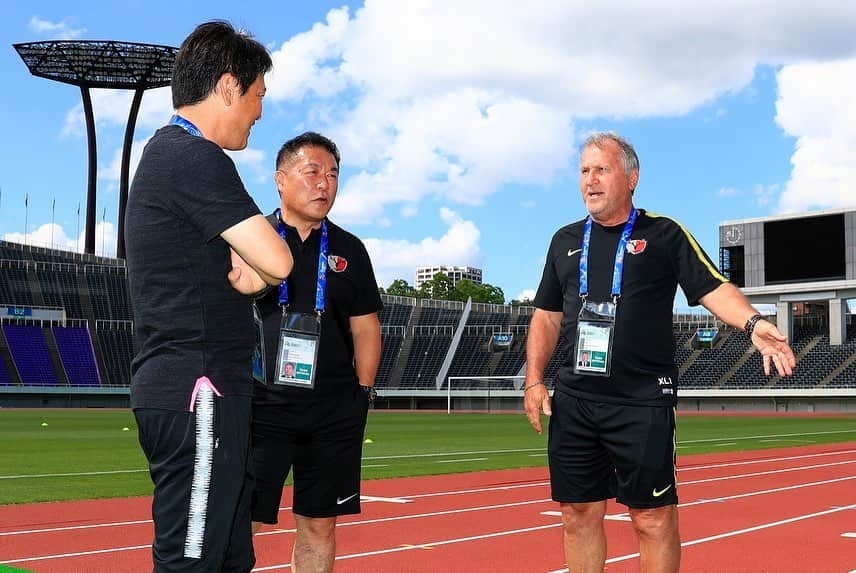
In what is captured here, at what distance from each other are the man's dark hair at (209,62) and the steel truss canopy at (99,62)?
64.3 metres

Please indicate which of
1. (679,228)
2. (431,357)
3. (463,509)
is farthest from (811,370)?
(679,228)

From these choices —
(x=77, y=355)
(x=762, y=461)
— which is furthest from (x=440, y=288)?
(x=762, y=461)

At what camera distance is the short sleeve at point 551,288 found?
4.87m

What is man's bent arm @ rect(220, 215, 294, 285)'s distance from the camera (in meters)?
2.53

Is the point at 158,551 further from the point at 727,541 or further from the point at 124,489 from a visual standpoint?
the point at 124,489

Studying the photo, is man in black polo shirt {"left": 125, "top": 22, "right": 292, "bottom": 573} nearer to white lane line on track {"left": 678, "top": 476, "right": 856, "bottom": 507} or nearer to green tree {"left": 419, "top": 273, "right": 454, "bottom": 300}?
white lane line on track {"left": 678, "top": 476, "right": 856, "bottom": 507}

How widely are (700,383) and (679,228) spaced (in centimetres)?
5233

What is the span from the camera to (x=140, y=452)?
17.9 meters

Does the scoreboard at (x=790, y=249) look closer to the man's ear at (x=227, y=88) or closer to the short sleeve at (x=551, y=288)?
the short sleeve at (x=551, y=288)

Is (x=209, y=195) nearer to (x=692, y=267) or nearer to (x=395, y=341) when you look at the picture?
(x=692, y=267)

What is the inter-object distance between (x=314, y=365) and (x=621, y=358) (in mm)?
1386

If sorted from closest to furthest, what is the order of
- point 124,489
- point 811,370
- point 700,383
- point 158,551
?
1. point 158,551
2. point 124,489
3. point 811,370
4. point 700,383

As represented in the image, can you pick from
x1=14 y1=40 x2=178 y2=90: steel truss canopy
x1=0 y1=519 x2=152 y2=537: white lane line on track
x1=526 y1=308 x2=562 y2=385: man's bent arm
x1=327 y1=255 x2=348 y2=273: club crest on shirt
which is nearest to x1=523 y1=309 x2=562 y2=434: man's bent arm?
x1=526 y1=308 x2=562 y2=385: man's bent arm

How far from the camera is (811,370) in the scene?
49969 millimetres
